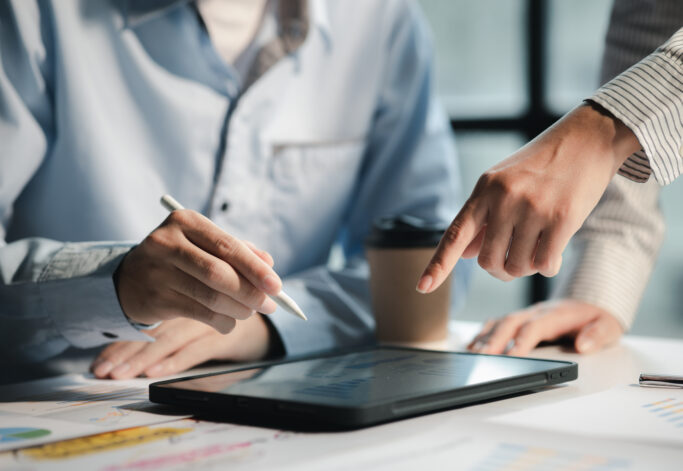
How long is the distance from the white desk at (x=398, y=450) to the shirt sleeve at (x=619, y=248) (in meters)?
0.51

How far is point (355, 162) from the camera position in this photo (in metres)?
1.31

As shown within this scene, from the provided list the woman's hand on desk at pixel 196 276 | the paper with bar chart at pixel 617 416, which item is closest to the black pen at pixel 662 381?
the paper with bar chart at pixel 617 416

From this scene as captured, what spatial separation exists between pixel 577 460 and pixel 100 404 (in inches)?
16.5

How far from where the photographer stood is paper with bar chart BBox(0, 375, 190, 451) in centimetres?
56

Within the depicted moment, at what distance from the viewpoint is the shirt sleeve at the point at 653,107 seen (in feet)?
2.40

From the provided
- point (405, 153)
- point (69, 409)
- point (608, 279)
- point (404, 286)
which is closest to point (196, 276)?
point (69, 409)

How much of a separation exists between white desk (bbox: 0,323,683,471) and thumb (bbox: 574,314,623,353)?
0.36 metres

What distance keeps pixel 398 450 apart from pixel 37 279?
48 cm

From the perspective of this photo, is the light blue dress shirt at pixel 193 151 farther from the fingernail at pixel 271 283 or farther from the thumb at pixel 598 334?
the thumb at pixel 598 334

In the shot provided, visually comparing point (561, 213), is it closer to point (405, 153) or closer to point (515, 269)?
point (515, 269)

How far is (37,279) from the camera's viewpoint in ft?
2.62

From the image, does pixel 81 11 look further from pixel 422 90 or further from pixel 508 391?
pixel 508 391

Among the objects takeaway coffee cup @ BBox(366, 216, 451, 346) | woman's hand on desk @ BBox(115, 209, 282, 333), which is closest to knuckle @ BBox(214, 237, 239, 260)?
woman's hand on desk @ BBox(115, 209, 282, 333)

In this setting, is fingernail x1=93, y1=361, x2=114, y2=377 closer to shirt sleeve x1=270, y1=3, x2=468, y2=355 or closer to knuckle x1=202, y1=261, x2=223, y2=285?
knuckle x1=202, y1=261, x2=223, y2=285
